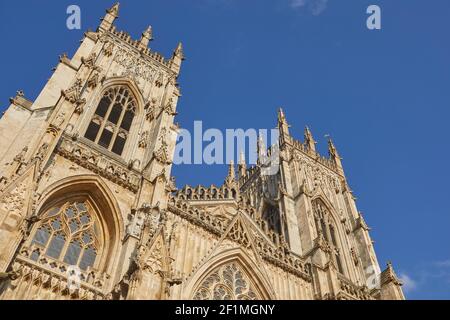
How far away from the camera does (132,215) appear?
14.7 m

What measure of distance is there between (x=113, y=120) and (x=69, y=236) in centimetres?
763

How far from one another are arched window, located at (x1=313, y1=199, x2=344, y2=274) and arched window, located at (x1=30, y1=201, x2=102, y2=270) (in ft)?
43.6

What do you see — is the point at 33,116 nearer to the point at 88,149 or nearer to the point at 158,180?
the point at 88,149

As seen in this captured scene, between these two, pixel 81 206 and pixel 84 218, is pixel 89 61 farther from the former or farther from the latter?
pixel 84 218

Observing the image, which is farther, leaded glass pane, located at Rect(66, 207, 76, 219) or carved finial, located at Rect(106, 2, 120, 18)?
carved finial, located at Rect(106, 2, 120, 18)

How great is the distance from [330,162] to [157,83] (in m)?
15.3

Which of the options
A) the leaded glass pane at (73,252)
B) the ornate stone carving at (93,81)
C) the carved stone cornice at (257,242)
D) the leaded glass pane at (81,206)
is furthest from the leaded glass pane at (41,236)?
the ornate stone carving at (93,81)

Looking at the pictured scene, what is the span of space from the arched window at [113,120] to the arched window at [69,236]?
4463 millimetres

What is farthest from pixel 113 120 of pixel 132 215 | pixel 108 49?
pixel 132 215

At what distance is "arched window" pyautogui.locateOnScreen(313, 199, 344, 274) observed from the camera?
2342 cm

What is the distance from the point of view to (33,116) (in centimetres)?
1555

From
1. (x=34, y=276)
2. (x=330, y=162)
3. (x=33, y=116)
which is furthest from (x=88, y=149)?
(x=330, y=162)

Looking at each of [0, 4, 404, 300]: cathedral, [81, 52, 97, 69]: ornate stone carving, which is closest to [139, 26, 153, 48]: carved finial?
[0, 4, 404, 300]: cathedral

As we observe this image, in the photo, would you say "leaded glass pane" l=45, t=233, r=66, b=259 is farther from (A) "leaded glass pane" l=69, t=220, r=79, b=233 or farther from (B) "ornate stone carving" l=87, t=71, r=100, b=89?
(B) "ornate stone carving" l=87, t=71, r=100, b=89
